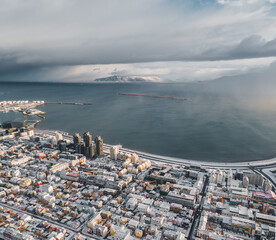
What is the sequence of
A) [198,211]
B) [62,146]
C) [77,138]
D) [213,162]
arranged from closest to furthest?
[198,211], [213,162], [77,138], [62,146]

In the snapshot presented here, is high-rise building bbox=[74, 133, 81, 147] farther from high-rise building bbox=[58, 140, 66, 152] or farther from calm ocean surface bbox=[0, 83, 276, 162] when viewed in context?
calm ocean surface bbox=[0, 83, 276, 162]

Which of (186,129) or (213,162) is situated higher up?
(186,129)

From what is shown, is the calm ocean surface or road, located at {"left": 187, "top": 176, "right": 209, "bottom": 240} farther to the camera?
the calm ocean surface

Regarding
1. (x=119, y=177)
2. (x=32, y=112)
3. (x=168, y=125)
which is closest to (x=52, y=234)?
(x=119, y=177)

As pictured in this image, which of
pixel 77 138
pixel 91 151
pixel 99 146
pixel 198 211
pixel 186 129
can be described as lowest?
pixel 198 211

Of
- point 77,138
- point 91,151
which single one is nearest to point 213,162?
point 91,151

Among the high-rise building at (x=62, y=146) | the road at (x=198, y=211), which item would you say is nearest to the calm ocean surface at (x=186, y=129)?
the road at (x=198, y=211)

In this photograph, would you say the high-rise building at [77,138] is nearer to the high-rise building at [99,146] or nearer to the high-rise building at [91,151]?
the high-rise building at [91,151]

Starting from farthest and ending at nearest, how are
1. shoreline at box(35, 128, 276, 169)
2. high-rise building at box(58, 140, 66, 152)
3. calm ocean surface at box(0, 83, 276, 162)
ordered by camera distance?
calm ocean surface at box(0, 83, 276, 162) < high-rise building at box(58, 140, 66, 152) < shoreline at box(35, 128, 276, 169)

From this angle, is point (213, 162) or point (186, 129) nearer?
point (213, 162)

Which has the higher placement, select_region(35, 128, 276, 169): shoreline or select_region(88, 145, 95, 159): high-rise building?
select_region(88, 145, 95, 159): high-rise building

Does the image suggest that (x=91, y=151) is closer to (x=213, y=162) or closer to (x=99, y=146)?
(x=99, y=146)

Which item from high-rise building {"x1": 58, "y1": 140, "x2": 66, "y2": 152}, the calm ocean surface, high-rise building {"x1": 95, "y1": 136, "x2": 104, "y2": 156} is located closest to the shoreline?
the calm ocean surface

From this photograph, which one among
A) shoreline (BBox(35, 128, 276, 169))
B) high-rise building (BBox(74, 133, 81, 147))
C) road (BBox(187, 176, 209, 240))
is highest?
high-rise building (BBox(74, 133, 81, 147))
